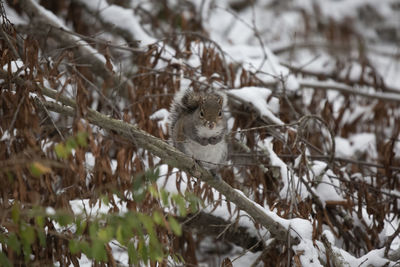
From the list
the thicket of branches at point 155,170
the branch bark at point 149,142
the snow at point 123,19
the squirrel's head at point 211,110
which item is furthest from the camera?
the snow at point 123,19

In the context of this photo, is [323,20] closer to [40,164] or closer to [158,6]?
[158,6]

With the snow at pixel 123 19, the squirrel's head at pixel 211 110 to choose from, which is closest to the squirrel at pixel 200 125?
the squirrel's head at pixel 211 110

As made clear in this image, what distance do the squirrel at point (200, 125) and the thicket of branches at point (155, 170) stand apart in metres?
0.12

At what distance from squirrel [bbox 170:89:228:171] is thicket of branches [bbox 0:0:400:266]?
12 cm

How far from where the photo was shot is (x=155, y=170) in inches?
118

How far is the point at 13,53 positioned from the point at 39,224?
4.26 ft

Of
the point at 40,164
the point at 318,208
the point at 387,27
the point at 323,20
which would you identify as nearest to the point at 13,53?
the point at 40,164

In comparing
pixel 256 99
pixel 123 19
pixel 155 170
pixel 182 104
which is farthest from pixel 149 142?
pixel 123 19

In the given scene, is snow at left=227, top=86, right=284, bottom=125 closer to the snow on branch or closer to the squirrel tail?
the squirrel tail

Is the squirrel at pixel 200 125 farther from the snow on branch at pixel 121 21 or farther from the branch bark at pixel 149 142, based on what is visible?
the snow on branch at pixel 121 21

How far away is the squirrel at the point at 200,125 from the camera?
3523 millimetres

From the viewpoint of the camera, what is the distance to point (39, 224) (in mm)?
1963

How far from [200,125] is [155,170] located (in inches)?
26.6

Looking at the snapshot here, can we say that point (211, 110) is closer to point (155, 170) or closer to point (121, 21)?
point (155, 170)
